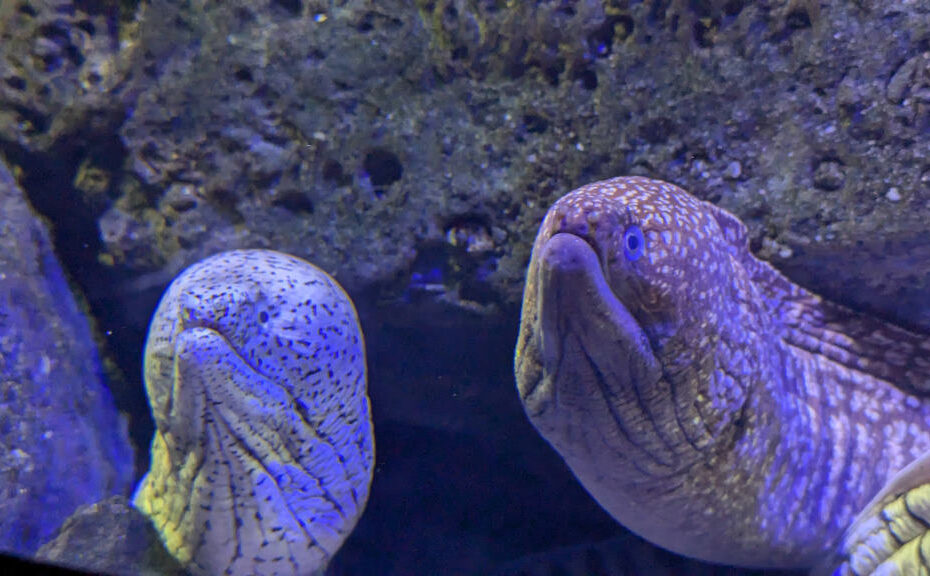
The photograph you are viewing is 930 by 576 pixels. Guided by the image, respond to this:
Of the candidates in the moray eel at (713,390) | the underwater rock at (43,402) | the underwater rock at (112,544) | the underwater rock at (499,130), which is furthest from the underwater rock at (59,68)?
the moray eel at (713,390)

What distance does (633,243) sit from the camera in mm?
1487

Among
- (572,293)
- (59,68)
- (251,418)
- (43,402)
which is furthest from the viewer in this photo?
(59,68)

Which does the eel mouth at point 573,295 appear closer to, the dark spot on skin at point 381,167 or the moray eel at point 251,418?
the moray eel at point 251,418

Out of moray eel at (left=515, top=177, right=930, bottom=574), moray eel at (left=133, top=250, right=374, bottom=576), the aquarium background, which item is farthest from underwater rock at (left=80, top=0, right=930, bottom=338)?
moray eel at (left=133, top=250, right=374, bottom=576)

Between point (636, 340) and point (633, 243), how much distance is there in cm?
25

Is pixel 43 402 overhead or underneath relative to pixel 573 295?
underneath

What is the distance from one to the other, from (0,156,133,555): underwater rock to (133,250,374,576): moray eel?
35cm

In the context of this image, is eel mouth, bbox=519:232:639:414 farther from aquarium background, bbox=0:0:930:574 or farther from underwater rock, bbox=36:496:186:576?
underwater rock, bbox=36:496:186:576

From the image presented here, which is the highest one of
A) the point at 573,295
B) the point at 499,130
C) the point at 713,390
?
the point at 499,130

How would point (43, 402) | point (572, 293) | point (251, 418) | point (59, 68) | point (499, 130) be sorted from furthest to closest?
point (59, 68) → point (499, 130) → point (43, 402) → point (251, 418) → point (572, 293)

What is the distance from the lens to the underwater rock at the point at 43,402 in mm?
1847

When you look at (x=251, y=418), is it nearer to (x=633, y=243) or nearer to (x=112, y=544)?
(x=112, y=544)

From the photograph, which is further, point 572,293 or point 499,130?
point 499,130

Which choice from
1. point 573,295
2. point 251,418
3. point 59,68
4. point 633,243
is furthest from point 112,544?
point 59,68
